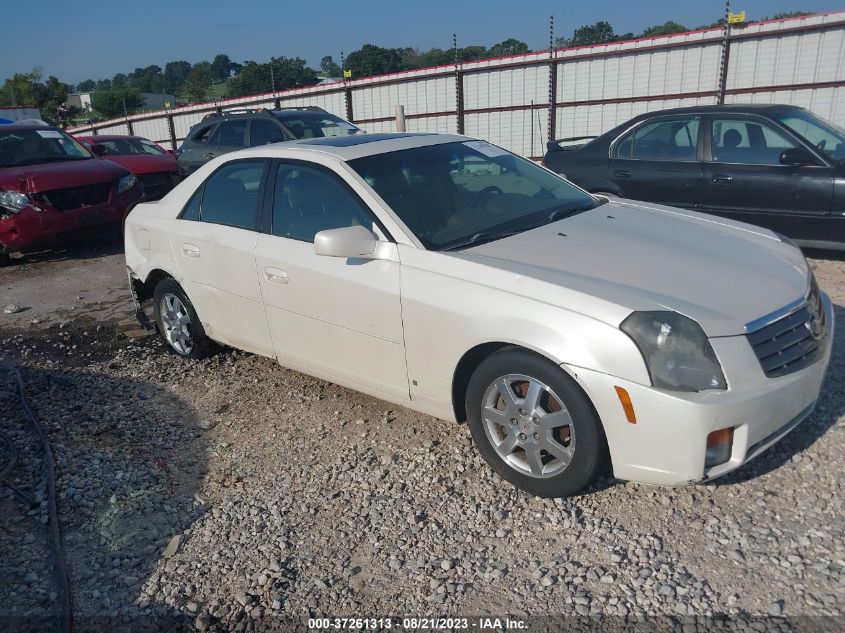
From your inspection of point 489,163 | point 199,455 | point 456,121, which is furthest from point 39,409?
point 456,121

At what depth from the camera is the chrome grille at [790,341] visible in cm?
294

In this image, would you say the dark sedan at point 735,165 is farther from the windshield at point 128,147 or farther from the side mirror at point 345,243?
the windshield at point 128,147

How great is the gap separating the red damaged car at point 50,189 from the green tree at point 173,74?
87.7m

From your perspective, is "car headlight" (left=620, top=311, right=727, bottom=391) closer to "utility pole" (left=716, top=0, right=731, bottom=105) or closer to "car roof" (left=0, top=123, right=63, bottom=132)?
"car roof" (left=0, top=123, right=63, bottom=132)

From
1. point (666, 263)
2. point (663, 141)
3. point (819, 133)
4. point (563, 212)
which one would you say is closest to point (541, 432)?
point (666, 263)

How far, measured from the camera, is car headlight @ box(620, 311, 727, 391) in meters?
2.78

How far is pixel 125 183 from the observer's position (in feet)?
32.4

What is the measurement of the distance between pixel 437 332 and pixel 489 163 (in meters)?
1.58

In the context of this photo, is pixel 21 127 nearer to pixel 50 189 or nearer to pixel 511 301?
pixel 50 189

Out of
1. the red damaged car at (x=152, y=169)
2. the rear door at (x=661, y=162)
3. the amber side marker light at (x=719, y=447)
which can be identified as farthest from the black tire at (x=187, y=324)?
the red damaged car at (x=152, y=169)

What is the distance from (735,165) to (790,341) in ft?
14.3

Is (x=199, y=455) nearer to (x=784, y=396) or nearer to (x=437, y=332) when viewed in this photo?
(x=437, y=332)

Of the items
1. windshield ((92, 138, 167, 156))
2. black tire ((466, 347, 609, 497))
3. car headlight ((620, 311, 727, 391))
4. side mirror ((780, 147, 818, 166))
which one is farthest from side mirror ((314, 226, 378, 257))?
windshield ((92, 138, 167, 156))

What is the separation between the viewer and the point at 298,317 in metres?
4.12
